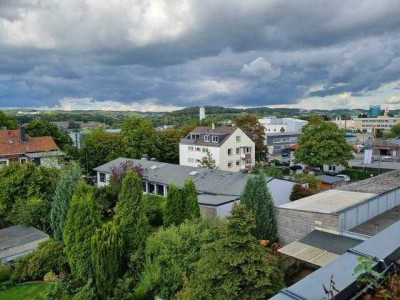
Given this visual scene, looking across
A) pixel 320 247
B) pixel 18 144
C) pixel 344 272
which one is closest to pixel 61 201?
pixel 320 247

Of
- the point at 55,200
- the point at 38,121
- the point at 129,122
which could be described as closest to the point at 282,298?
the point at 55,200

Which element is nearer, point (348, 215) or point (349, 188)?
point (348, 215)

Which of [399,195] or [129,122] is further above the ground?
[129,122]

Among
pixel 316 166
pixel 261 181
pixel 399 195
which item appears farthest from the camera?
pixel 316 166

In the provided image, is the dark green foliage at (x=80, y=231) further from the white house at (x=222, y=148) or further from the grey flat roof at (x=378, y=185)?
the white house at (x=222, y=148)

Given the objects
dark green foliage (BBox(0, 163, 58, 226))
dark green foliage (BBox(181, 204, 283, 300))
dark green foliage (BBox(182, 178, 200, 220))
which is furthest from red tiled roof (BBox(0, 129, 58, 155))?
dark green foliage (BBox(181, 204, 283, 300))

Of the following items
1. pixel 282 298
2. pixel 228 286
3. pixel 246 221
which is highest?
pixel 282 298

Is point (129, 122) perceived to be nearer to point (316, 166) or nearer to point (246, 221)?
point (316, 166)

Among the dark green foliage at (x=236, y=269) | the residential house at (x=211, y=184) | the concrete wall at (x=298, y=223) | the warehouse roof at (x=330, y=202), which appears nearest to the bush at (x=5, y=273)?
the residential house at (x=211, y=184)

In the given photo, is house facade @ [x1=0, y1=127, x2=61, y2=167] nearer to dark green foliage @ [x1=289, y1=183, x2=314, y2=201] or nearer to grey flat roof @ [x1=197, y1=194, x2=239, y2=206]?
grey flat roof @ [x1=197, y1=194, x2=239, y2=206]

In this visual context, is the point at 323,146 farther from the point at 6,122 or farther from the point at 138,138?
the point at 6,122
